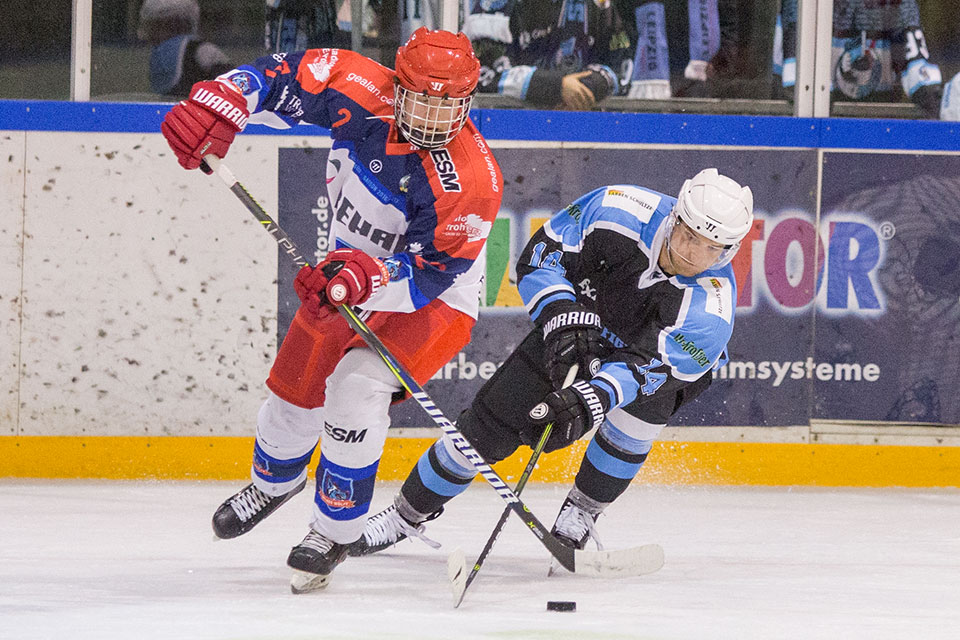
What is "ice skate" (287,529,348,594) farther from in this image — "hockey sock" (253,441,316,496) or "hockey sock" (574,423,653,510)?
"hockey sock" (574,423,653,510)

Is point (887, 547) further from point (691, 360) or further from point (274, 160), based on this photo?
point (274, 160)

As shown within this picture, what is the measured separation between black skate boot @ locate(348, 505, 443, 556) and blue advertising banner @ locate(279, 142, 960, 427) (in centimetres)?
124

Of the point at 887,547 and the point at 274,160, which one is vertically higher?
the point at 274,160

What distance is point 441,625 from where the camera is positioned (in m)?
2.29

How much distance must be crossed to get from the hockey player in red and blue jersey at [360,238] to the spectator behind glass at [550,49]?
170cm

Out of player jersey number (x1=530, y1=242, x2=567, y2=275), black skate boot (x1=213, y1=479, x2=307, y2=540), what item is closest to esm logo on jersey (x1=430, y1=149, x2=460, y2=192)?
player jersey number (x1=530, y1=242, x2=567, y2=275)

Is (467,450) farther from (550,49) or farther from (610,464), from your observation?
(550,49)

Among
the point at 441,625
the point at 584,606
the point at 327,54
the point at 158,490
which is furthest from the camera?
the point at 158,490

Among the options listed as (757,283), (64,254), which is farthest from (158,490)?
(757,283)

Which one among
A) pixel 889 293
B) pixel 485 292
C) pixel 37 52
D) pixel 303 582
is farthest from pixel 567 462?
pixel 37 52

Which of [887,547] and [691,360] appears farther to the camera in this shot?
[887,547]

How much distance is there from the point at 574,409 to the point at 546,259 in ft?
1.34

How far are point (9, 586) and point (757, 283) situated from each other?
2575mm

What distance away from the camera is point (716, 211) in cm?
268
